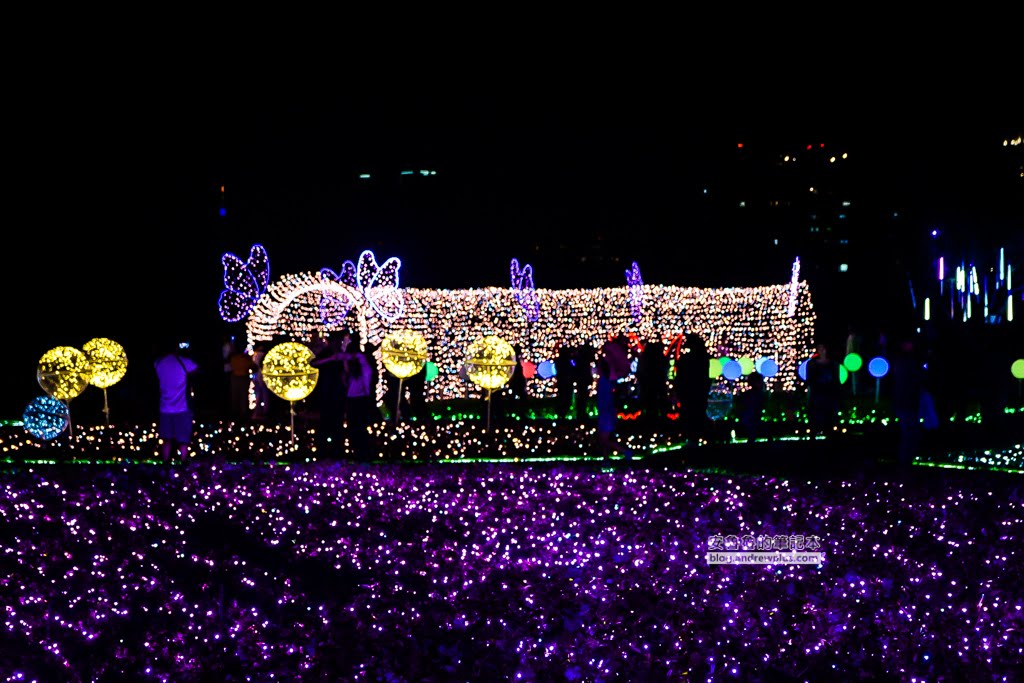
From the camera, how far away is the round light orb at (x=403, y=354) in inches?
766

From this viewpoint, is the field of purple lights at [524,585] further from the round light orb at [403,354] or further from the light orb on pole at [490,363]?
the round light orb at [403,354]

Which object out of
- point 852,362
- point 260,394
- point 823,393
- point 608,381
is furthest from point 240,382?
point 852,362

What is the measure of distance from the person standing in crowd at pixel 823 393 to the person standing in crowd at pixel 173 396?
8.27 meters

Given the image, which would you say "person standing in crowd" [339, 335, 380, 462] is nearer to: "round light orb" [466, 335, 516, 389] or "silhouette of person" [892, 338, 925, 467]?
"round light orb" [466, 335, 516, 389]

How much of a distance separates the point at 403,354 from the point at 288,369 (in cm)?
296

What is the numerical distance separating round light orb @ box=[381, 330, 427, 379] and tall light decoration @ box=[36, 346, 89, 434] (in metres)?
4.38

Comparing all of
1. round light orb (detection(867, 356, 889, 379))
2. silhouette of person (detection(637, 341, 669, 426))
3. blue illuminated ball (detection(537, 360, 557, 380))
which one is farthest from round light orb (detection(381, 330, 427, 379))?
round light orb (detection(867, 356, 889, 379))

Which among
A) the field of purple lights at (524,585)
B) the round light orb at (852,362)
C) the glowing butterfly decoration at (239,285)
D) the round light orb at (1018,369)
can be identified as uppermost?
the glowing butterfly decoration at (239,285)

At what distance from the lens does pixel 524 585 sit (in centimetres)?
668

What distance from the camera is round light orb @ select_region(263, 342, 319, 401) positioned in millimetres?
16812

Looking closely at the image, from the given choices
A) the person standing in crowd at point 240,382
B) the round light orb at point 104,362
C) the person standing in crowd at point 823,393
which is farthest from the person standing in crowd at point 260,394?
the person standing in crowd at point 823,393

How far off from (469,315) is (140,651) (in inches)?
734

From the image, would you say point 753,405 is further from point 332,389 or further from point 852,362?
point 852,362

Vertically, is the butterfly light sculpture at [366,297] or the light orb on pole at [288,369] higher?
the butterfly light sculpture at [366,297]
